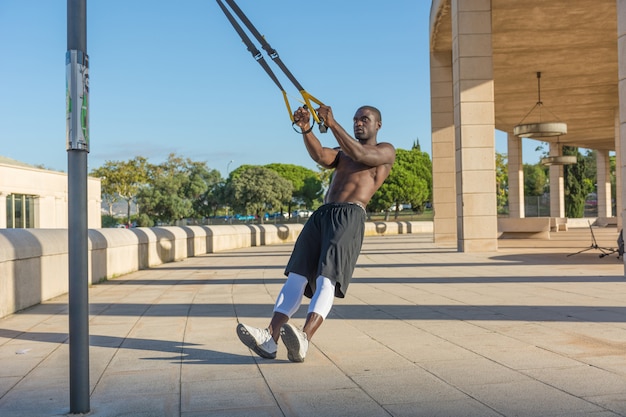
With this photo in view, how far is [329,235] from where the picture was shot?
4.86 meters

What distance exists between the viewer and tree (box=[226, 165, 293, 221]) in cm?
8406

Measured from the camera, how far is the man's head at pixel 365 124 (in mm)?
5117

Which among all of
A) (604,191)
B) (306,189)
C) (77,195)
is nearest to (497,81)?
(604,191)

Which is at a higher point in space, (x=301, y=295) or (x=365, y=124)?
(x=365, y=124)

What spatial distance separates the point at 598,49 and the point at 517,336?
23221 mm

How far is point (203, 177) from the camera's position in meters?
89.9

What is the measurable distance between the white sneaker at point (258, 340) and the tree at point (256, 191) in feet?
258

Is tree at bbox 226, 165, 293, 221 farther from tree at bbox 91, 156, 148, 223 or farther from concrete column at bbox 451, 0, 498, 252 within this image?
concrete column at bbox 451, 0, 498, 252

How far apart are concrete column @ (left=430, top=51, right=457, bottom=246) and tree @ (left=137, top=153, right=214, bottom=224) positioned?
58.4 metres

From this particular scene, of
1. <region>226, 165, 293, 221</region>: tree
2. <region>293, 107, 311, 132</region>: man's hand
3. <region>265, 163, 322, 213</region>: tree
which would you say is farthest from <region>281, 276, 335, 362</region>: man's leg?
<region>265, 163, 322, 213</region>: tree

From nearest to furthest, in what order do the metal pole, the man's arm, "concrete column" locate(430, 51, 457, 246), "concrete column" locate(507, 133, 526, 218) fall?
1. the metal pole
2. the man's arm
3. "concrete column" locate(430, 51, 457, 246)
4. "concrete column" locate(507, 133, 526, 218)

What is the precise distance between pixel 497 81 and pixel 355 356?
2825 cm

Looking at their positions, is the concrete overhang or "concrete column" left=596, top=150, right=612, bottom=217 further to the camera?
"concrete column" left=596, top=150, right=612, bottom=217

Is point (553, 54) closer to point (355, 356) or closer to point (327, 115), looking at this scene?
point (355, 356)
